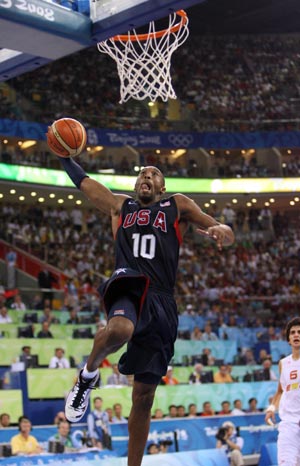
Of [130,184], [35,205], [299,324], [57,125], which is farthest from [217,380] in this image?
[35,205]

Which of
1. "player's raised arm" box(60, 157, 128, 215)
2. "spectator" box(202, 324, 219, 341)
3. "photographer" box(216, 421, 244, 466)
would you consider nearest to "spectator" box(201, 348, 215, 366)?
"spectator" box(202, 324, 219, 341)

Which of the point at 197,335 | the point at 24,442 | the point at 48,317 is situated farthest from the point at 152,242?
the point at 197,335

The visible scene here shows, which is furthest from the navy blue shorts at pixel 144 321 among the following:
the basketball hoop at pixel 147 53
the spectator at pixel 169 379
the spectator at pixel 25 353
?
the spectator at pixel 169 379

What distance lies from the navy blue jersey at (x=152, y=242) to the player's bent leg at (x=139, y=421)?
706 millimetres

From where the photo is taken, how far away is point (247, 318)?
21.6 m

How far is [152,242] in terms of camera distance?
17.4 ft

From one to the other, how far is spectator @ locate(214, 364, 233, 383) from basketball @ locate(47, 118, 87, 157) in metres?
10.2

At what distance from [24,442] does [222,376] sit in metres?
5.62

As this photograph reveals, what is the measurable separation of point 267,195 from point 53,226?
8764 mm

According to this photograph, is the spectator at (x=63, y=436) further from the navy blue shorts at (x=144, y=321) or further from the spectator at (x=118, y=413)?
the navy blue shorts at (x=144, y=321)

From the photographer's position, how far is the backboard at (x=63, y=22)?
655cm

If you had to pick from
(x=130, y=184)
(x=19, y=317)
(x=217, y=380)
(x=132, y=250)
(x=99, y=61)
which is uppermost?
(x=99, y=61)

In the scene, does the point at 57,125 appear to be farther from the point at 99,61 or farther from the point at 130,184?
the point at 99,61

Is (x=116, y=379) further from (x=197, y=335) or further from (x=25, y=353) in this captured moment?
(x=197, y=335)
